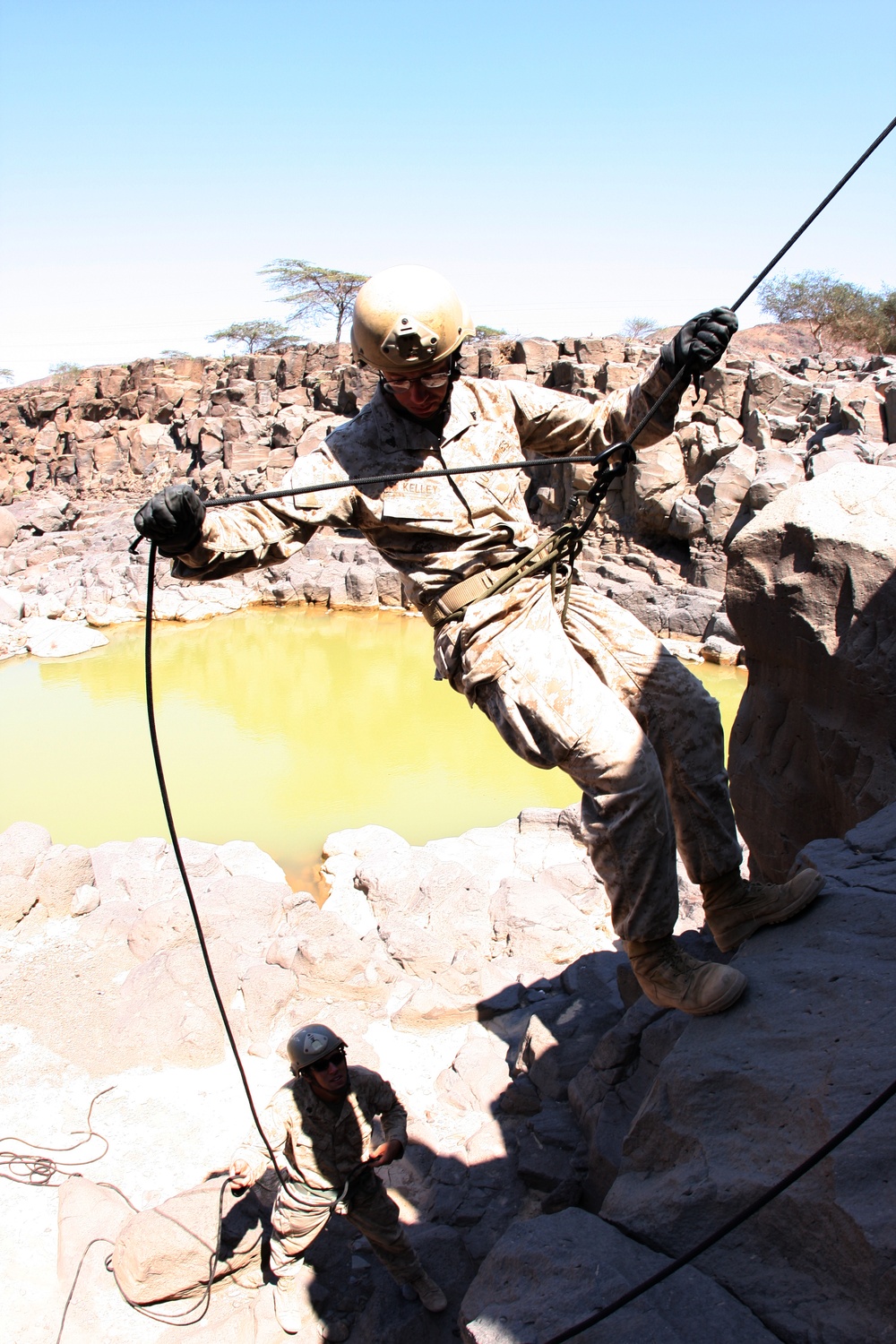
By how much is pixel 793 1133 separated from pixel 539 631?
4.93ft

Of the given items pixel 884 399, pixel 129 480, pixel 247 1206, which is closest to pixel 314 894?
pixel 247 1206

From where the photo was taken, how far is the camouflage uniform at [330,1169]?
10.8 ft

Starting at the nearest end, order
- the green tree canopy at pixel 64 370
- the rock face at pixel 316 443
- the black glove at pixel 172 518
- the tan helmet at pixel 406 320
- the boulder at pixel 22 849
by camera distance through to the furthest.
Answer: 1. the black glove at pixel 172 518
2. the tan helmet at pixel 406 320
3. the boulder at pixel 22 849
4. the rock face at pixel 316 443
5. the green tree canopy at pixel 64 370

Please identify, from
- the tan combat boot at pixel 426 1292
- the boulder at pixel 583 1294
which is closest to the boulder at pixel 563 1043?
the tan combat boot at pixel 426 1292

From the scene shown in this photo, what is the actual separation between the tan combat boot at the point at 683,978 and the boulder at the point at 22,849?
491cm

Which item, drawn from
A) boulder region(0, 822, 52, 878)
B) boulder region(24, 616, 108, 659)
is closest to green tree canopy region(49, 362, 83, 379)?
boulder region(24, 616, 108, 659)

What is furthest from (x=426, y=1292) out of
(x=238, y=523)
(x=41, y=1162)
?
(x=238, y=523)

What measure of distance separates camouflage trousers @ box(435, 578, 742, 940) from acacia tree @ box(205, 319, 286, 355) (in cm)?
4398

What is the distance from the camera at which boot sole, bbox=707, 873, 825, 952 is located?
10.1 feet

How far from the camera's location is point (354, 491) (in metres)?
2.97

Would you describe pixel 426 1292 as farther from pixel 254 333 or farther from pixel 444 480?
pixel 254 333

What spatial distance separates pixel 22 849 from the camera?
6.55 m

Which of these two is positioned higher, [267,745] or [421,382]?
[421,382]

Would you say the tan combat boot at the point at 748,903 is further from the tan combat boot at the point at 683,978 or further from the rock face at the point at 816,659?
the rock face at the point at 816,659
